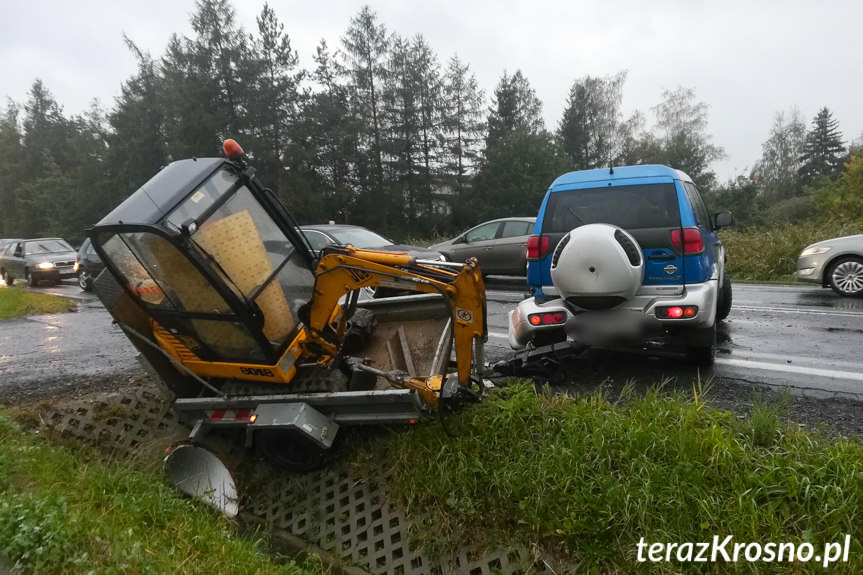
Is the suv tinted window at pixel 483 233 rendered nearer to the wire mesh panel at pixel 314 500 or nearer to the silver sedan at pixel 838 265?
the silver sedan at pixel 838 265

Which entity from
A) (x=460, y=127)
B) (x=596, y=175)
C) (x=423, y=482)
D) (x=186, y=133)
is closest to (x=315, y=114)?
(x=186, y=133)

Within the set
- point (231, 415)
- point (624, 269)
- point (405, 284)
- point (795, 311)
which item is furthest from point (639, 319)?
point (795, 311)

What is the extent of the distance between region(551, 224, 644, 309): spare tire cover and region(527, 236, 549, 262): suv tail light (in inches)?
24.2

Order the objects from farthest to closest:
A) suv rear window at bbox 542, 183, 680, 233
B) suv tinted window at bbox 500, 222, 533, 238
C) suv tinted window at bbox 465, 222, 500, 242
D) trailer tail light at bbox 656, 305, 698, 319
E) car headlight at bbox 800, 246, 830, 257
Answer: suv tinted window at bbox 465, 222, 500, 242 < suv tinted window at bbox 500, 222, 533, 238 < car headlight at bbox 800, 246, 830, 257 < suv rear window at bbox 542, 183, 680, 233 < trailer tail light at bbox 656, 305, 698, 319

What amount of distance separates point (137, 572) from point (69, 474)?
1837 mm

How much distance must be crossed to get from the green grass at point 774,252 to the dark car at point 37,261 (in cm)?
2098

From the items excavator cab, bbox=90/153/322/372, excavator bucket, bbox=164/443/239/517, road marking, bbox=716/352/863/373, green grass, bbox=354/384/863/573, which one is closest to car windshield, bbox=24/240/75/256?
Result: excavator cab, bbox=90/153/322/372

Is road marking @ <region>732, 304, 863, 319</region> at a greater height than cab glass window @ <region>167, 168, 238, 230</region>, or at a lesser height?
lesser

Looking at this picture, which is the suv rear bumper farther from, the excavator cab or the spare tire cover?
the excavator cab

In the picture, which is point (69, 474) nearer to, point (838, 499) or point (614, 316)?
point (614, 316)

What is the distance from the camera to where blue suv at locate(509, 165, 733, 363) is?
14.5ft

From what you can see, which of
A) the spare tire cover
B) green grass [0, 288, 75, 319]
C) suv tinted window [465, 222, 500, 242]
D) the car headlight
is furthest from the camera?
suv tinted window [465, 222, 500, 242]

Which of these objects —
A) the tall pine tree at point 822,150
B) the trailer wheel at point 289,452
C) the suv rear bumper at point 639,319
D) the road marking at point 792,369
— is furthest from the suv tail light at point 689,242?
the tall pine tree at point 822,150

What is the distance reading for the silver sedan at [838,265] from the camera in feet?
28.9
